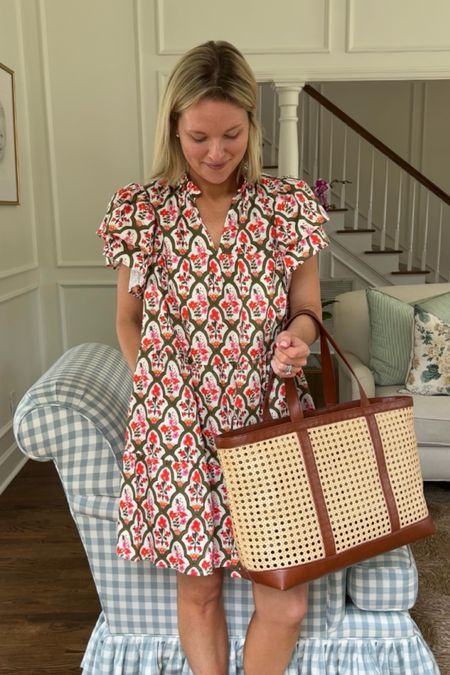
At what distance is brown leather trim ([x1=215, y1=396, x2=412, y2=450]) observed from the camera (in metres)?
1.10

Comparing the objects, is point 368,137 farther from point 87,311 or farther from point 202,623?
point 202,623

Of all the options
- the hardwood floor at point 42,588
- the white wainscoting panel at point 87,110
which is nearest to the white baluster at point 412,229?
the white wainscoting panel at point 87,110

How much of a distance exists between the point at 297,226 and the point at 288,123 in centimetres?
222

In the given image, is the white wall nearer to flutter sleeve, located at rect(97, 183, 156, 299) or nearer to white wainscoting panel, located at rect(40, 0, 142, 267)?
white wainscoting panel, located at rect(40, 0, 142, 267)

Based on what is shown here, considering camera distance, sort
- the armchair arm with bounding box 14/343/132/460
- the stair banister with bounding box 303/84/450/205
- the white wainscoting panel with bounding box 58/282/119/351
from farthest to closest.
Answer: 1. the stair banister with bounding box 303/84/450/205
2. the white wainscoting panel with bounding box 58/282/119/351
3. the armchair arm with bounding box 14/343/132/460

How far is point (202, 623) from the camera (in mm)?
1330

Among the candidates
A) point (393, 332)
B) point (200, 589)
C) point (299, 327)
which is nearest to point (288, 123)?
point (393, 332)

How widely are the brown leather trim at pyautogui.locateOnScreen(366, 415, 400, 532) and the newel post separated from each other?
235cm

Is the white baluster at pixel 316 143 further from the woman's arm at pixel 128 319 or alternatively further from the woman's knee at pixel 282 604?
the woman's knee at pixel 282 604

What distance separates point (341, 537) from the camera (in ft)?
3.80

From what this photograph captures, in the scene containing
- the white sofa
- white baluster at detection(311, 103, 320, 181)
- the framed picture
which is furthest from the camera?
white baluster at detection(311, 103, 320, 181)

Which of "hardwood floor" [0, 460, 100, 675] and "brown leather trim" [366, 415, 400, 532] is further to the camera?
"hardwood floor" [0, 460, 100, 675]

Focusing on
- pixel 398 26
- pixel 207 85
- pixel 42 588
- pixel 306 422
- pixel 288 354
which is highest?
pixel 398 26

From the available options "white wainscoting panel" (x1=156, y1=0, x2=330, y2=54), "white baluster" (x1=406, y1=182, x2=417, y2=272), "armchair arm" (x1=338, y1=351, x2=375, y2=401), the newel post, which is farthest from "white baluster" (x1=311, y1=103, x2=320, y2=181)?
"armchair arm" (x1=338, y1=351, x2=375, y2=401)
